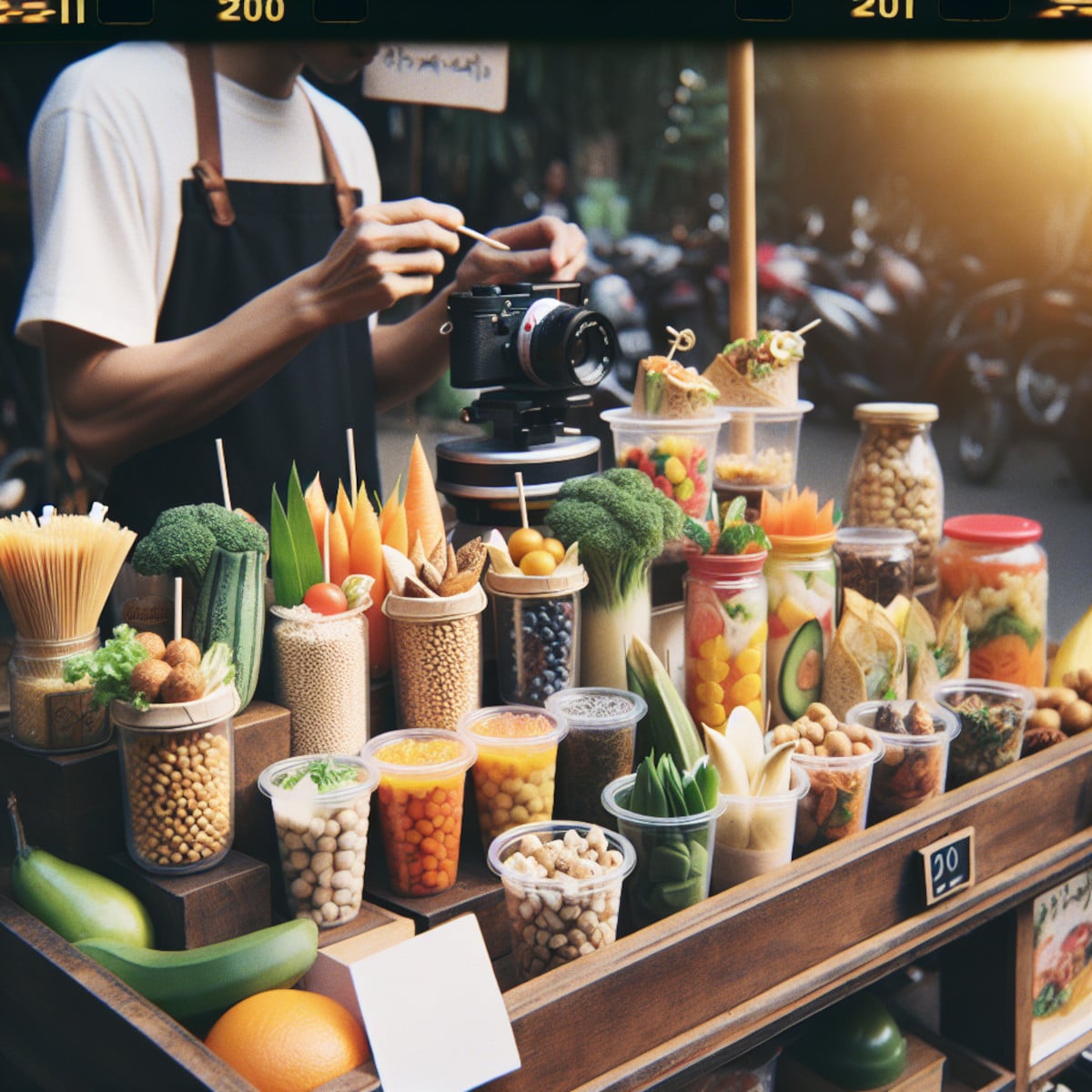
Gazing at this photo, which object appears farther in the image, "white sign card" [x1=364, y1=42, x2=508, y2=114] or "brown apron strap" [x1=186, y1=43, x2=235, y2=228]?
"white sign card" [x1=364, y1=42, x2=508, y2=114]

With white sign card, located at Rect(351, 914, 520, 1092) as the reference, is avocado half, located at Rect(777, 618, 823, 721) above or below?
above

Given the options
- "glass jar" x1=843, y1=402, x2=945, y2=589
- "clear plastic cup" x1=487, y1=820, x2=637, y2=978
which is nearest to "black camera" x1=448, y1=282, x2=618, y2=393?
"glass jar" x1=843, y1=402, x2=945, y2=589

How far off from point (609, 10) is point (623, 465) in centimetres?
107

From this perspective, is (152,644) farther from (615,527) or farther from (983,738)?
(983,738)

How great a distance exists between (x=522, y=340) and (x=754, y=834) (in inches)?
28.8

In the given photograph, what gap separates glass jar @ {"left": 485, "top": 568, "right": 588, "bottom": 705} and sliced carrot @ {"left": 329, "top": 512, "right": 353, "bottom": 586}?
6.9 inches

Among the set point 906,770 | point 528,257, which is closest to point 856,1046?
point 906,770

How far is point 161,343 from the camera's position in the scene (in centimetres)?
184

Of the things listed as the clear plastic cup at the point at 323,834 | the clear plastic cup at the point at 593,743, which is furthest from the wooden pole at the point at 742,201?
the clear plastic cup at the point at 323,834

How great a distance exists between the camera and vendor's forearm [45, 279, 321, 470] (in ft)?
5.97

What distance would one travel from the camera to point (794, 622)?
1.66 metres

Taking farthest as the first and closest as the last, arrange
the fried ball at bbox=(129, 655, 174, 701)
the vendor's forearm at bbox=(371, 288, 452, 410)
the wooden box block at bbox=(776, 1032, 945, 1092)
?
the vendor's forearm at bbox=(371, 288, 452, 410), the wooden box block at bbox=(776, 1032, 945, 1092), the fried ball at bbox=(129, 655, 174, 701)

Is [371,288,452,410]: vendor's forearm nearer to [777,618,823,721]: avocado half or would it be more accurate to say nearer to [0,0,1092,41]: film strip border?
[0,0,1092,41]: film strip border

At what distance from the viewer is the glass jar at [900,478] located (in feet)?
6.14
